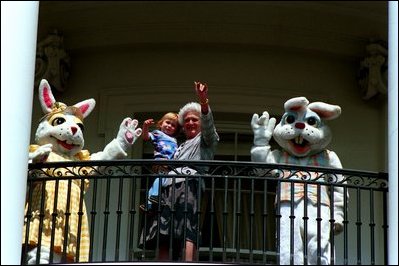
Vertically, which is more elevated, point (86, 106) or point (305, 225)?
point (86, 106)

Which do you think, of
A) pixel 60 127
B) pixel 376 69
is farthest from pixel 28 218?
pixel 376 69

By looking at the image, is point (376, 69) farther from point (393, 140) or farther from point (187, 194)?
point (393, 140)

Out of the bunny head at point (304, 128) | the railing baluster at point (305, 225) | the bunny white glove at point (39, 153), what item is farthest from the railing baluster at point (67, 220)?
the railing baluster at point (305, 225)

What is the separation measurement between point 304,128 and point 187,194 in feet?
4.37

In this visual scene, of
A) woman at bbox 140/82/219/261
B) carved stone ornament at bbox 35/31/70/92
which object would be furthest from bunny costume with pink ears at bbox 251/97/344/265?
carved stone ornament at bbox 35/31/70/92

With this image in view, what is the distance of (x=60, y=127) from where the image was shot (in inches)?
598

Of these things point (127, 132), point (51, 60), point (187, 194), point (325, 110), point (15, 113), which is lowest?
point (187, 194)

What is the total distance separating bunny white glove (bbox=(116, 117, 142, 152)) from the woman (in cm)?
45

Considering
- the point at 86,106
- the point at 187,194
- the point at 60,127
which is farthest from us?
the point at 86,106

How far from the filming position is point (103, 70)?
729 inches

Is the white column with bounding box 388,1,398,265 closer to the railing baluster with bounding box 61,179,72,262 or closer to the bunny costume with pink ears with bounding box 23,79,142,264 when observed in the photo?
the bunny costume with pink ears with bounding box 23,79,142,264

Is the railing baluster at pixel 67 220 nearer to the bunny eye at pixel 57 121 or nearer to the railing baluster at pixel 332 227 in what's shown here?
the bunny eye at pixel 57 121

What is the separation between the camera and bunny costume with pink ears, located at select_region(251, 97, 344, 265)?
14.7 meters

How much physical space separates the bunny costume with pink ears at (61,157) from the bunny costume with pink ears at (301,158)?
128 centimetres
